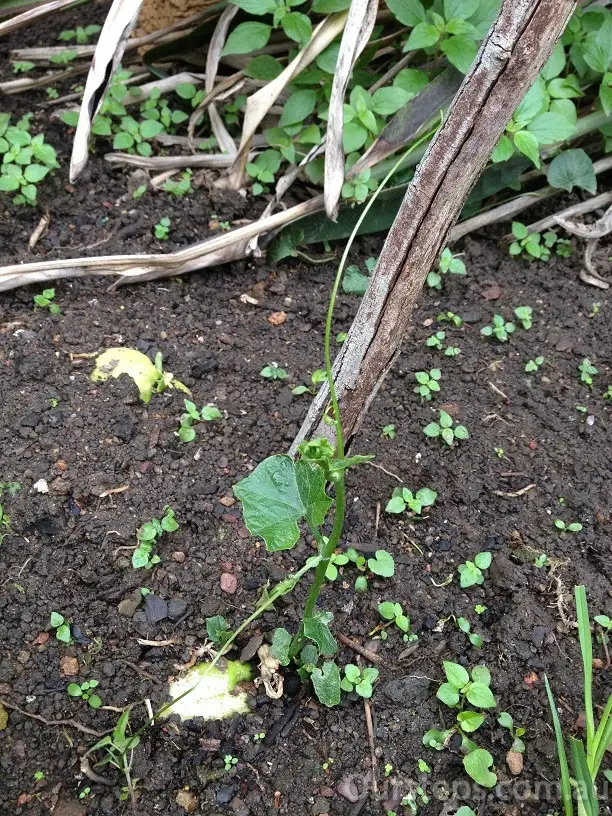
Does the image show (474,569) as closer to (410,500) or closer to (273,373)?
(410,500)

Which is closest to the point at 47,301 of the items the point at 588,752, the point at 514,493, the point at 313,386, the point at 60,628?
the point at 313,386

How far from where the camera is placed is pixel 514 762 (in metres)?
1.45

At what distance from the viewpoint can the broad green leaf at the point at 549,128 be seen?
201 centimetres

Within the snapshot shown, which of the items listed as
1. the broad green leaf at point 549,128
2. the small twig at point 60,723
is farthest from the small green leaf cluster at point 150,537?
the broad green leaf at point 549,128

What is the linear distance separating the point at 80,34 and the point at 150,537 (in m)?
2.12

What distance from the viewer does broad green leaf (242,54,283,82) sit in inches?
88.0

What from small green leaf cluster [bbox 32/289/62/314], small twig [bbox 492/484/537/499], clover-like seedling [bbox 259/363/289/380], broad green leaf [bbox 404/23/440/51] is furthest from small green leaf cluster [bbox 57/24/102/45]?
small twig [bbox 492/484/537/499]

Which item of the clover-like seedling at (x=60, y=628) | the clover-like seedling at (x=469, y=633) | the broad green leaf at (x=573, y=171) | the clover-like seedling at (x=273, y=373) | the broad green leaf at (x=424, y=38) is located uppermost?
the broad green leaf at (x=424, y=38)

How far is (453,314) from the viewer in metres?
2.22

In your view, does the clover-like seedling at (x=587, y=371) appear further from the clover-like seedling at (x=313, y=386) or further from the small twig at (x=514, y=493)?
the clover-like seedling at (x=313, y=386)

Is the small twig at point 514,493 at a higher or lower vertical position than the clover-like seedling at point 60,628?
higher

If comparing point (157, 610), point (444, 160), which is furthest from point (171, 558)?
point (444, 160)

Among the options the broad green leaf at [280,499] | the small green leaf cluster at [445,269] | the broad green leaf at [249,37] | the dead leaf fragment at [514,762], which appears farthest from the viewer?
the small green leaf cluster at [445,269]

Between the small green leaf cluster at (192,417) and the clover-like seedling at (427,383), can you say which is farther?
the clover-like seedling at (427,383)
